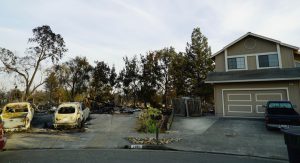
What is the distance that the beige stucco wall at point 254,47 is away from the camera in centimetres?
1947

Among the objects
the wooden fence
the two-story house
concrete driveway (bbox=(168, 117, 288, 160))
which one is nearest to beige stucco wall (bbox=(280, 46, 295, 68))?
the two-story house

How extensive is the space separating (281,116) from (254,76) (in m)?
5.80

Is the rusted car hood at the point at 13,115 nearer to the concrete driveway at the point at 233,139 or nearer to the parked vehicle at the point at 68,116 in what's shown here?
the parked vehicle at the point at 68,116

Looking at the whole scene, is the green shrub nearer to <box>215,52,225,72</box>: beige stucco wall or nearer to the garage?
the garage

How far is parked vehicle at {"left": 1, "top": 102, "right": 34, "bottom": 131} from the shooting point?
14242mm

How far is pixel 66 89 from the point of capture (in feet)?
136

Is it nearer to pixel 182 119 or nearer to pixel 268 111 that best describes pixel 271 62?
pixel 268 111

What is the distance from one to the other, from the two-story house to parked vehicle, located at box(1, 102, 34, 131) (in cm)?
1428

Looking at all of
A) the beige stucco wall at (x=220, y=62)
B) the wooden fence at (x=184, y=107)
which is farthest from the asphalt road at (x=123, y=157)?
the beige stucco wall at (x=220, y=62)

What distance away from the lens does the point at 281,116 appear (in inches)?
514

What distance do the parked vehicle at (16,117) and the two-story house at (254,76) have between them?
14284mm

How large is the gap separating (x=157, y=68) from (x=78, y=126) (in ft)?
75.2

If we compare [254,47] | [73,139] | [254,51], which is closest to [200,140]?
[73,139]

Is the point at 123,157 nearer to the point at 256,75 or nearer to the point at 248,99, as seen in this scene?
the point at 248,99
